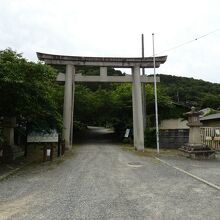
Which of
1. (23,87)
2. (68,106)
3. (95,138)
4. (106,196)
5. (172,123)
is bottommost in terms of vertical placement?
(106,196)

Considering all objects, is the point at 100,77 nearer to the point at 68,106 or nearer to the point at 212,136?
the point at 68,106

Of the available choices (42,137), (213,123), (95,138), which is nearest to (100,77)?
(42,137)

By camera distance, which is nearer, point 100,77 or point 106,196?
point 106,196

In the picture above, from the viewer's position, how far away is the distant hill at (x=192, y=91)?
49.1 metres

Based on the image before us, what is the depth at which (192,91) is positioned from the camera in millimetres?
55656

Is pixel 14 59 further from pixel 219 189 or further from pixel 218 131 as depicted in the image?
pixel 218 131

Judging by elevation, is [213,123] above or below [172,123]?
below

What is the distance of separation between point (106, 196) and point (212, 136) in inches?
590

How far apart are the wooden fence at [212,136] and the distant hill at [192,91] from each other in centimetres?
2689

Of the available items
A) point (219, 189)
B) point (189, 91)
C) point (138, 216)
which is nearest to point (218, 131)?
point (219, 189)

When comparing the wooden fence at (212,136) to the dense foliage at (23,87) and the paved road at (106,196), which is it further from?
the dense foliage at (23,87)

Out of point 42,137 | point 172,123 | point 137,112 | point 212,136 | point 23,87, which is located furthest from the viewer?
point 172,123

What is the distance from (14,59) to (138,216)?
9562 millimetres

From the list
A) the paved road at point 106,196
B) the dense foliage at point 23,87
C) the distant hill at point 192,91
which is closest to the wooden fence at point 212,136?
the paved road at point 106,196
